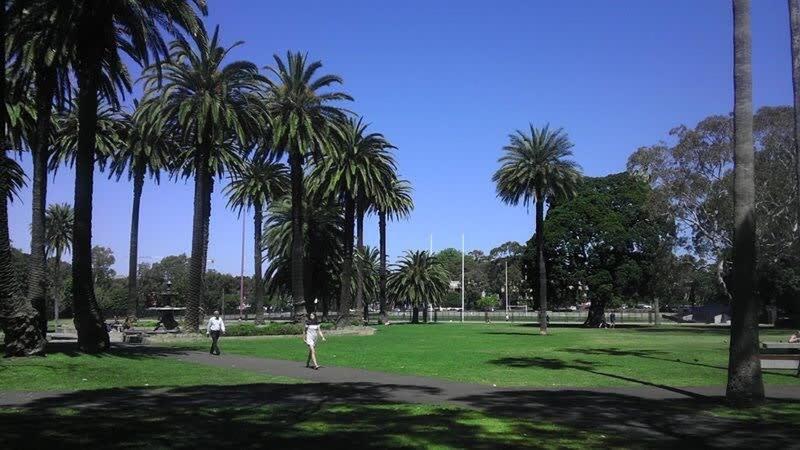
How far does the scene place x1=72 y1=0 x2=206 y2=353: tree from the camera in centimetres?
2484

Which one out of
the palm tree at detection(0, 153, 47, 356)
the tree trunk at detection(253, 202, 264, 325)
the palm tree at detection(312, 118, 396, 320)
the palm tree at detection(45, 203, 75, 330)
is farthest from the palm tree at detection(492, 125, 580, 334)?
the palm tree at detection(45, 203, 75, 330)

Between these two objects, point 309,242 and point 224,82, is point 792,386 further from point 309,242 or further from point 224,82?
point 309,242

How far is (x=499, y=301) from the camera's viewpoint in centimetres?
15888

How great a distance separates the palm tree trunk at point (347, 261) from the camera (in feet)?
173

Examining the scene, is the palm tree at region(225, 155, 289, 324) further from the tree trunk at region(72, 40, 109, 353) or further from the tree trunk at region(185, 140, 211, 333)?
the tree trunk at region(72, 40, 109, 353)

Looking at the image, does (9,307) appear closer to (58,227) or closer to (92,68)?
(92,68)

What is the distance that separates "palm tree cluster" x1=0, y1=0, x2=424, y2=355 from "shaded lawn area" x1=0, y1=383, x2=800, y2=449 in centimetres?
1118

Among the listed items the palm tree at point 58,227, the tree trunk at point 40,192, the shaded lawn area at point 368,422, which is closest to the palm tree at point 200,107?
the tree trunk at point 40,192

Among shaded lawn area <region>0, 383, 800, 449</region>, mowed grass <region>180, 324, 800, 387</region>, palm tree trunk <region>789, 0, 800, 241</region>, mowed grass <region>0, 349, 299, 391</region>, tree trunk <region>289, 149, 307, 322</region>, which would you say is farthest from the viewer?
tree trunk <region>289, 149, 307, 322</region>

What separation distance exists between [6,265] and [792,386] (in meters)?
23.3

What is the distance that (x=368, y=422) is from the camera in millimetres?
11391

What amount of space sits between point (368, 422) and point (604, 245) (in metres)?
61.3

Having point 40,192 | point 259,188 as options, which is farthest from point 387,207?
point 40,192

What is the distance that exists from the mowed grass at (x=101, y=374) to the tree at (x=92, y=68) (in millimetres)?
2341
